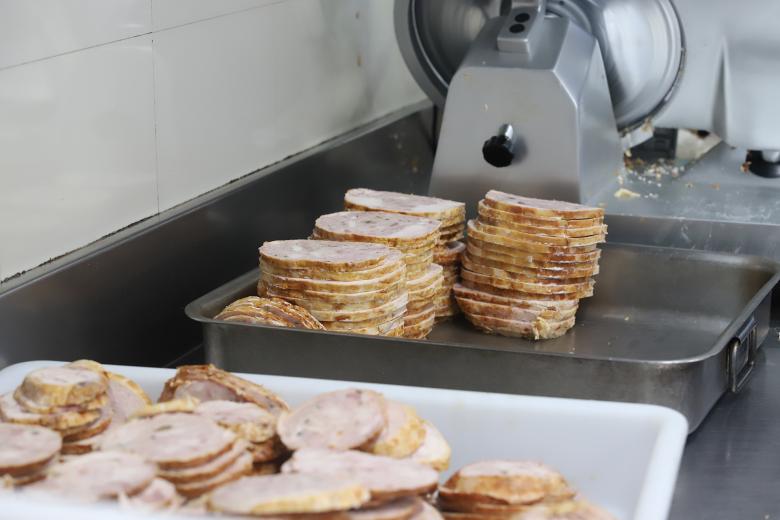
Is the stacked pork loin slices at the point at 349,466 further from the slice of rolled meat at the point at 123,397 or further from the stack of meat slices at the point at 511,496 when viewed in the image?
the slice of rolled meat at the point at 123,397

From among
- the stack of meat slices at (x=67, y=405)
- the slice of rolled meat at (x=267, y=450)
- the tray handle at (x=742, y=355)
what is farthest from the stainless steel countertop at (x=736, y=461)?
the stack of meat slices at (x=67, y=405)

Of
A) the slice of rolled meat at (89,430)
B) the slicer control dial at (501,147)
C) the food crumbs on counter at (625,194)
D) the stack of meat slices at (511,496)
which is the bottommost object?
the food crumbs on counter at (625,194)

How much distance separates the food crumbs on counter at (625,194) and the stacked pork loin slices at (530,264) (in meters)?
0.25

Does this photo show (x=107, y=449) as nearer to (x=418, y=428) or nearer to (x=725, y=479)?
(x=418, y=428)

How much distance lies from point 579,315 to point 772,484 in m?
0.50

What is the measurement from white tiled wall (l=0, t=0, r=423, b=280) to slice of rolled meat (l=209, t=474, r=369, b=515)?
64 centimetres

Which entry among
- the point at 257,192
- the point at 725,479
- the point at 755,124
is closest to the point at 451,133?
the point at 257,192

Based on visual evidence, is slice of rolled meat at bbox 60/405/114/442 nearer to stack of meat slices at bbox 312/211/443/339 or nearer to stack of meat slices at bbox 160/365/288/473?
stack of meat slices at bbox 160/365/288/473

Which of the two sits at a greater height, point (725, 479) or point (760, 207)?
point (760, 207)

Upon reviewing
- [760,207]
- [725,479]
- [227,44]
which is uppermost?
[227,44]

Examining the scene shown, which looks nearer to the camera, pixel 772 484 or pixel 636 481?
pixel 636 481

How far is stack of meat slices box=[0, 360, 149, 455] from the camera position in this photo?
0.89 metres

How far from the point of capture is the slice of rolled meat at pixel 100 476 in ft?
2.58

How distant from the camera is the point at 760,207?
6.08ft
